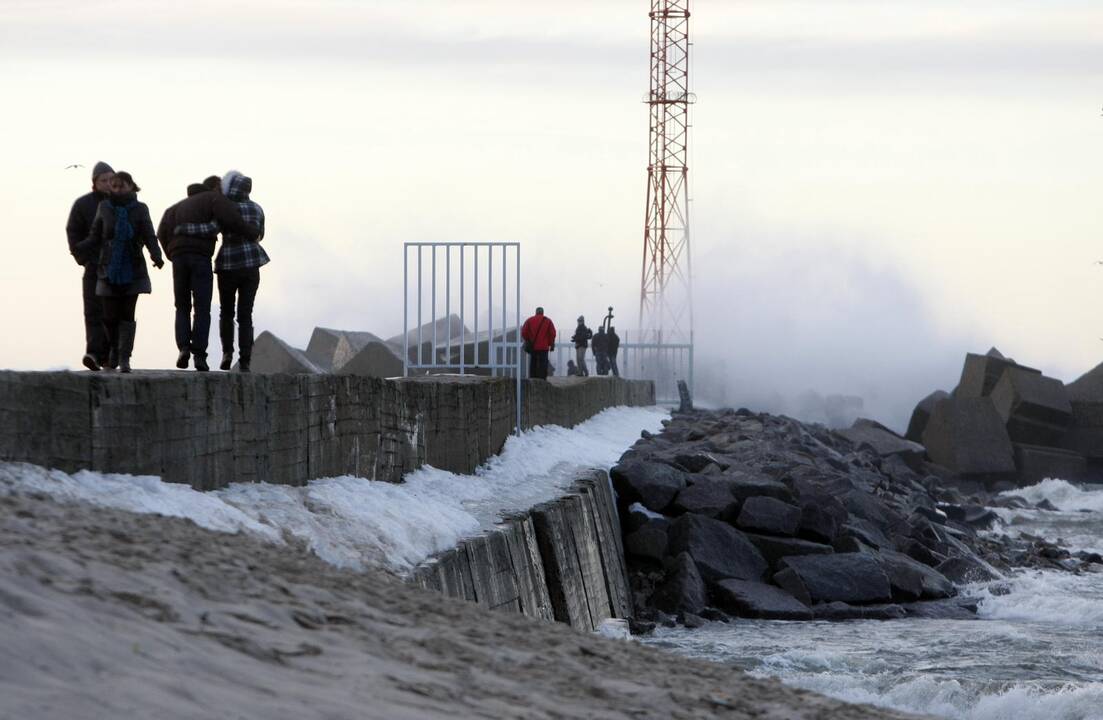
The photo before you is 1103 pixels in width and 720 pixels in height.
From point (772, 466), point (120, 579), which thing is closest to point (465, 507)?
point (120, 579)

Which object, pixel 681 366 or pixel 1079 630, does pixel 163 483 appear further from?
pixel 681 366

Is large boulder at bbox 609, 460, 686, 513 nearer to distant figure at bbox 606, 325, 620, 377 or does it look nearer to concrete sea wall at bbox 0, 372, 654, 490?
concrete sea wall at bbox 0, 372, 654, 490

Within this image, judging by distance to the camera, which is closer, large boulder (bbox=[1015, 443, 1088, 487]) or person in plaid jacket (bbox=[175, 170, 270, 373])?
person in plaid jacket (bbox=[175, 170, 270, 373])

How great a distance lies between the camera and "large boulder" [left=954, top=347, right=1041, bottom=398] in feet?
136

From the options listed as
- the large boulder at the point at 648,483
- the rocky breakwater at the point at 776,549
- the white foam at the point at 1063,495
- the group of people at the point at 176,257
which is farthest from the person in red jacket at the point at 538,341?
the white foam at the point at 1063,495

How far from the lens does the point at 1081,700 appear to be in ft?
37.9

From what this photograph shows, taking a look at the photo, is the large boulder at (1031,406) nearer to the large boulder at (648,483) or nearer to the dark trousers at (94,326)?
the large boulder at (648,483)

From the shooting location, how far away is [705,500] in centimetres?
1803

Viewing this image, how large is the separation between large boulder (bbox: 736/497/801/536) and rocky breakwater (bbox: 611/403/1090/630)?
0.04ft

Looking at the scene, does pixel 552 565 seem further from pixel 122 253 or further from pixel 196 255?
pixel 122 253

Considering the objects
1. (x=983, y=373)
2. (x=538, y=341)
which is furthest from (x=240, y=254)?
(x=983, y=373)

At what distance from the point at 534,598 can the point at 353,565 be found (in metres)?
3.36

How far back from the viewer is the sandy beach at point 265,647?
422 centimetres

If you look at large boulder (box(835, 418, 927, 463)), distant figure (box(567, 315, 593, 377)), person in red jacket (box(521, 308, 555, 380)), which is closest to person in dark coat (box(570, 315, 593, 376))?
distant figure (box(567, 315, 593, 377))
